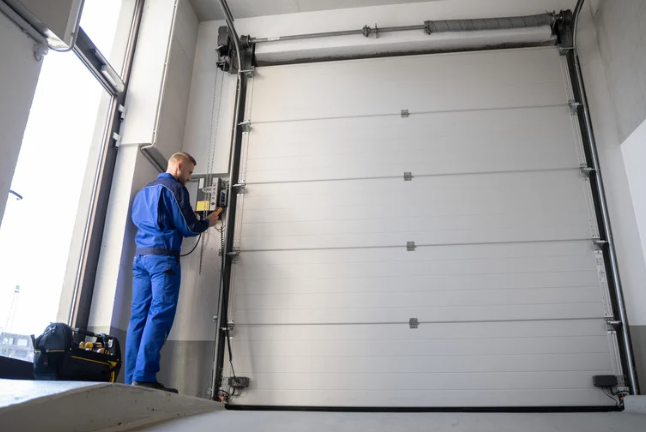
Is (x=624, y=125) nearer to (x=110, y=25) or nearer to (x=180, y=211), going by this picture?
(x=180, y=211)

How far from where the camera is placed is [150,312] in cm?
416

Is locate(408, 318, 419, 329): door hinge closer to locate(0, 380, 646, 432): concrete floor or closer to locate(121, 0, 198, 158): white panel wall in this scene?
locate(0, 380, 646, 432): concrete floor

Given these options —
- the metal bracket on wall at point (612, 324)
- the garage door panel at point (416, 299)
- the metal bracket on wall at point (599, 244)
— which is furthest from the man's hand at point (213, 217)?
the metal bracket on wall at point (612, 324)

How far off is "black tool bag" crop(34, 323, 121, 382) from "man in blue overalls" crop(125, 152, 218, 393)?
31 cm

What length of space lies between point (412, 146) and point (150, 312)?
3.11m

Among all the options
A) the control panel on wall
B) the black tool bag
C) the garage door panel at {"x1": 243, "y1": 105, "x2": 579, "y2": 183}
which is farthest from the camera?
the control panel on wall

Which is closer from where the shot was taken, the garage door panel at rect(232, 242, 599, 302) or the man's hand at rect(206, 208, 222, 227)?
the garage door panel at rect(232, 242, 599, 302)

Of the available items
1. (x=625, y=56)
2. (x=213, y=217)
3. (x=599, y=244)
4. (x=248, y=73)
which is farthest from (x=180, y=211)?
(x=625, y=56)

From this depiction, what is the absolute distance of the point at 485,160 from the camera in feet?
17.1

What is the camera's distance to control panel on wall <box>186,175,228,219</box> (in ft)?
17.5

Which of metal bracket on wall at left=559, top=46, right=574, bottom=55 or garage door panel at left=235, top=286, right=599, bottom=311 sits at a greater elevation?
metal bracket on wall at left=559, top=46, right=574, bottom=55

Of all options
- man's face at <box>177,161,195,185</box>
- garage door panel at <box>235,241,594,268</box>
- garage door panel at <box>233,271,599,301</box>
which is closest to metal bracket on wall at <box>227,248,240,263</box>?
garage door panel at <box>235,241,594,268</box>

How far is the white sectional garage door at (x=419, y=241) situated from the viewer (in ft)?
15.1

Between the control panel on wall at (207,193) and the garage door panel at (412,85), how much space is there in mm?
911
